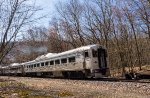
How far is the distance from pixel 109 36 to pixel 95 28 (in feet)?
16.0

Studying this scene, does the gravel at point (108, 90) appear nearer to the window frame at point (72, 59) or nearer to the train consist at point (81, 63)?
the train consist at point (81, 63)

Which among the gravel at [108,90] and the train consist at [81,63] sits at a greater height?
the train consist at [81,63]

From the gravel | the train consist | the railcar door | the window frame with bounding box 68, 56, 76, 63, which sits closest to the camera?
the gravel

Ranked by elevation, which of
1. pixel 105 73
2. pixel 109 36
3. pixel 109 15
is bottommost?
pixel 105 73

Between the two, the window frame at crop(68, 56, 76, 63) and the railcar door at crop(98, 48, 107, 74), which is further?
the window frame at crop(68, 56, 76, 63)

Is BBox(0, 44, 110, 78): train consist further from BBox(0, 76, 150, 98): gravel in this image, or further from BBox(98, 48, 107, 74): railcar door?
BBox(0, 76, 150, 98): gravel

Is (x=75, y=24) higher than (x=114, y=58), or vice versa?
(x=75, y=24)

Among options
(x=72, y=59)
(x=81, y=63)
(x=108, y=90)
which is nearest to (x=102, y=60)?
(x=81, y=63)

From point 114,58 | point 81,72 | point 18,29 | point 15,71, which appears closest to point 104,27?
point 114,58

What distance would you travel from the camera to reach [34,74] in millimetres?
53531

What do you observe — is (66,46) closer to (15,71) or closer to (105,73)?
(15,71)

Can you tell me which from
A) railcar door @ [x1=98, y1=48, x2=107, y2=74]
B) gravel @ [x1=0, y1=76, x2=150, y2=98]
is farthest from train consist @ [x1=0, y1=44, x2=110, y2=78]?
gravel @ [x1=0, y1=76, x2=150, y2=98]

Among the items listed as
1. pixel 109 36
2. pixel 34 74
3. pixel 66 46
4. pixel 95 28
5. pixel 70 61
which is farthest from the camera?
pixel 66 46

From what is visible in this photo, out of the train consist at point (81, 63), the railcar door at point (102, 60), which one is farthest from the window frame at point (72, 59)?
the railcar door at point (102, 60)
